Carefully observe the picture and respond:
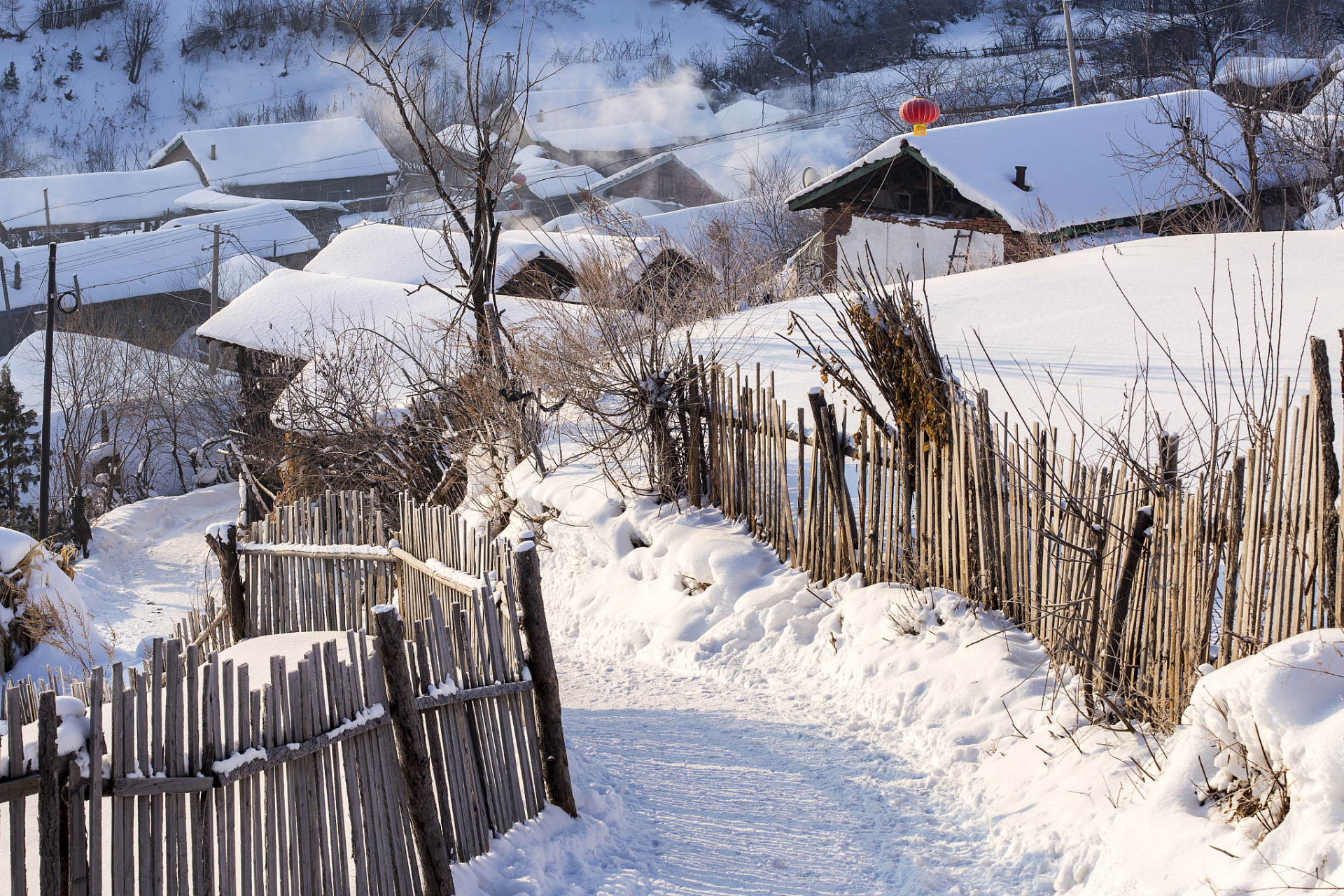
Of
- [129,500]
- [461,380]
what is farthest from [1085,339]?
[129,500]

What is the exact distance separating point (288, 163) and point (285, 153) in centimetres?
135

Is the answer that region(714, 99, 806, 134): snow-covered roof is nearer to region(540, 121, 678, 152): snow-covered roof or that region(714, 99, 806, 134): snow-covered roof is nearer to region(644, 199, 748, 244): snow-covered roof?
region(540, 121, 678, 152): snow-covered roof

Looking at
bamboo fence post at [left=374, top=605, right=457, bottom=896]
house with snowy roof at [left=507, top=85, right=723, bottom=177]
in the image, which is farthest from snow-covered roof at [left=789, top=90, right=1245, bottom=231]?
house with snowy roof at [left=507, top=85, right=723, bottom=177]

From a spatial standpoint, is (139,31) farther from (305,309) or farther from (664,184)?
(305,309)

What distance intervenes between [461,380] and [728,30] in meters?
99.4

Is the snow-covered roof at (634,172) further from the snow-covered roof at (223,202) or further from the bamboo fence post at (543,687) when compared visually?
the bamboo fence post at (543,687)

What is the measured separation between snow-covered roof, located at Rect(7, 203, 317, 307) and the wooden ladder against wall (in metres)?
34.1

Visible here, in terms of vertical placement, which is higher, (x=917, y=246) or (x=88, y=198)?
(x=88, y=198)

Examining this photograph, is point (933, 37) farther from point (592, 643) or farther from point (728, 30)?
point (592, 643)

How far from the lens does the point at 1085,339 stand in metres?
9.46

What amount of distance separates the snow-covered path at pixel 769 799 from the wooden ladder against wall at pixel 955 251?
13075 mm

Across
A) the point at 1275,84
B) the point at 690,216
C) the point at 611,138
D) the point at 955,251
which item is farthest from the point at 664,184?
the point at 955,251

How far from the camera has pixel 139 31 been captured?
9112 centimetres

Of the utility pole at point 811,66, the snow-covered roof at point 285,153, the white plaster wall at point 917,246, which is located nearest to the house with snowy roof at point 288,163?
the snow-covered roof at point 285,153
